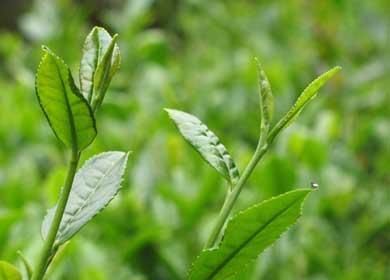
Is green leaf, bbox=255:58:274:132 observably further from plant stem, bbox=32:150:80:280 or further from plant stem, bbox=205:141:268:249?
plant stem, bbox=32:150:80:280

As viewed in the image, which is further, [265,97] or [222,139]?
[222,139]

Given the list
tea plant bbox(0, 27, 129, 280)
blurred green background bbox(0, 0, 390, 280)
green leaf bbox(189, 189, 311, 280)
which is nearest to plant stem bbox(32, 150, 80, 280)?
tea plant bbox(0, 27, 129, 280)

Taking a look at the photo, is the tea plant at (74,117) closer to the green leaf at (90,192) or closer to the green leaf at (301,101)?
the green leaf at (90,192)

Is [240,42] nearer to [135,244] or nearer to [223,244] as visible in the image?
[135,244]

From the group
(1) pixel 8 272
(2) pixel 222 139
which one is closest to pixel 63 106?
(1) pixel 8 272

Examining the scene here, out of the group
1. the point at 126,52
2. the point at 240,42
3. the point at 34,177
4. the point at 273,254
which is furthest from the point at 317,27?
the point at 273,254

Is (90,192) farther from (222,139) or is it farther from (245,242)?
(222,139)

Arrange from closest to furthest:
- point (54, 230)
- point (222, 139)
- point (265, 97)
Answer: point (54, 230)
point (265, 97)
point (222, 139)
